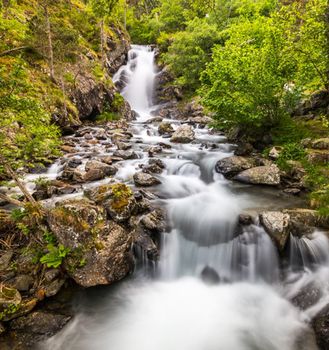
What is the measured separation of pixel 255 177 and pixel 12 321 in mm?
8449

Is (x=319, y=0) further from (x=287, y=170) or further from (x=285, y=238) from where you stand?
(x=285, y=238)

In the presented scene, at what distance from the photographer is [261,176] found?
32.3 ft

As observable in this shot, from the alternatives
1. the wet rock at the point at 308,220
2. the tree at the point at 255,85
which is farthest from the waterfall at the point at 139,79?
the wet rock at the point at 308,220

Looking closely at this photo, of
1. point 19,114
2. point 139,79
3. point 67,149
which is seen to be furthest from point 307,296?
point 139,79

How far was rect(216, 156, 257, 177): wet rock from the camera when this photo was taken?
10852 mm

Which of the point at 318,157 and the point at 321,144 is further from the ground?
the point at 321,144

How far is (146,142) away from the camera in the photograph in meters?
16.6

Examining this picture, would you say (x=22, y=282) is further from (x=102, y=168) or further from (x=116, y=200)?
(x=102, y=168)

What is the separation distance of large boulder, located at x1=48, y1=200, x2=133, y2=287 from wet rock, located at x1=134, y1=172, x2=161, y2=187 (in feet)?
11.7

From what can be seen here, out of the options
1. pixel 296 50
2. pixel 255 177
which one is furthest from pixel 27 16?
pixel 255 177

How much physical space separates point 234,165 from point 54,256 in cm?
773

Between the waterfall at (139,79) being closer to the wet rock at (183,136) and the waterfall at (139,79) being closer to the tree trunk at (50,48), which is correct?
the tree trunk at (50,48)

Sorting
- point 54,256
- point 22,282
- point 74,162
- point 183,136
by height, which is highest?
point 183,136

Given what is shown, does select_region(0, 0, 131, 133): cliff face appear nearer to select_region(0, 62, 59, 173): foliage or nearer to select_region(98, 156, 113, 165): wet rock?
select_region(98, 156, 113, 165): wet rock
